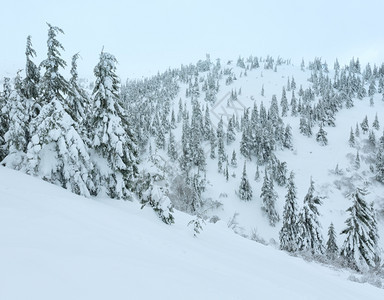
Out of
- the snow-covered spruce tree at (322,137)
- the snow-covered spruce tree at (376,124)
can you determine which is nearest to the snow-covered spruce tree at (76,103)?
the snow-covered spruce tree at (322,137)

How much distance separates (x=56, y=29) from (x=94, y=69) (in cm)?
293

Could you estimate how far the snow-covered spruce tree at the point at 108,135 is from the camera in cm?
1149

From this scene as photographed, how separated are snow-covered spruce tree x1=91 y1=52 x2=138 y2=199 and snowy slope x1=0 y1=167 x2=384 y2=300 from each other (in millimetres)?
3829

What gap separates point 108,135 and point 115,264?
8673mm

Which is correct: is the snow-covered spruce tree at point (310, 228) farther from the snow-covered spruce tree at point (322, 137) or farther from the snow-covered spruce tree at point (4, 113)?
the snow-covered spruce tree at point (322, 137)

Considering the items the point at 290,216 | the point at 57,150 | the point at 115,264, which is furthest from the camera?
A: the point at 290,216

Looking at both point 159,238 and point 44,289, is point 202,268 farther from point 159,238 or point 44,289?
point 44,289

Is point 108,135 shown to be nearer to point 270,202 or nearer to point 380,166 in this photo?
point 270,202

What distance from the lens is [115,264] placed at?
383 cm

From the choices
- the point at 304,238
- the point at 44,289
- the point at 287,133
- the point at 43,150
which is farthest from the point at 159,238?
the point at 287,133

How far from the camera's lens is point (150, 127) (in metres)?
81.2

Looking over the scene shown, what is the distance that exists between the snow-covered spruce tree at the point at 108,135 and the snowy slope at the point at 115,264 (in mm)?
3829

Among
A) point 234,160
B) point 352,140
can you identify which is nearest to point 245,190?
point 234,160

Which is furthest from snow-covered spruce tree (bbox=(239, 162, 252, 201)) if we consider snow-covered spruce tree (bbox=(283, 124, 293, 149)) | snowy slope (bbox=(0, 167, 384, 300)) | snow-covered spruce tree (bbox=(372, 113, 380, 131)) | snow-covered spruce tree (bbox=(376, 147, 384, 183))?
snow-covered spruce tree (bbox=(372, 113, 380, 131))
